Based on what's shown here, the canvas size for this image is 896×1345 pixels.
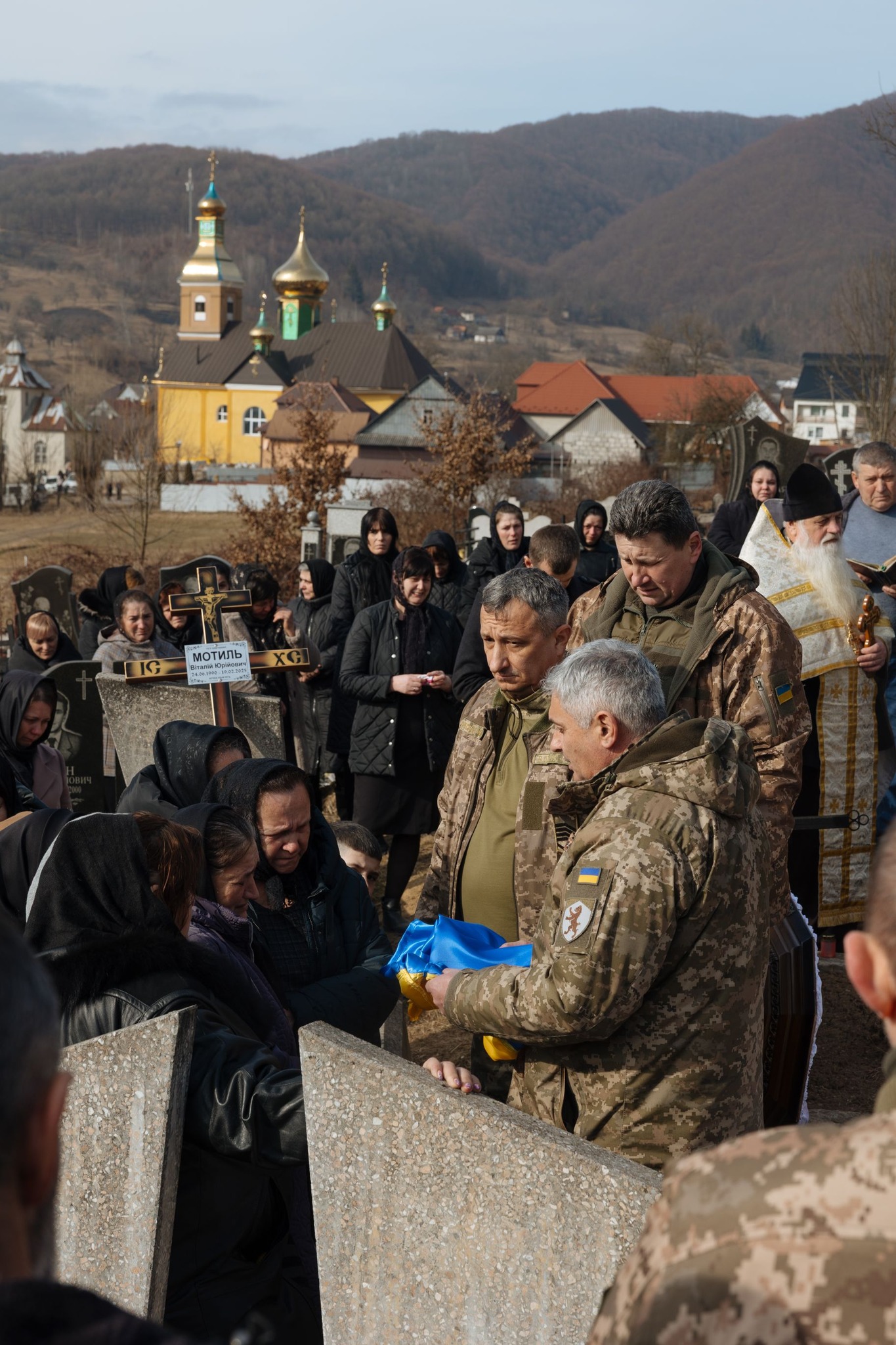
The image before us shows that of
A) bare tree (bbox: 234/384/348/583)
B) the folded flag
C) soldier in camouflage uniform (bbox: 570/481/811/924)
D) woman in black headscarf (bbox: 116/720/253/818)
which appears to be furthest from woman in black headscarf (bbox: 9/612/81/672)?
bare tree (bbox: 234/384/348/583)

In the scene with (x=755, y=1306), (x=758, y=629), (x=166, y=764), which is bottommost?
→ (x=166, y=764)

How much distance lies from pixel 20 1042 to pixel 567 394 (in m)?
83.7

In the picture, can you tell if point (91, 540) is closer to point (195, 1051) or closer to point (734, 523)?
point (734, 523)

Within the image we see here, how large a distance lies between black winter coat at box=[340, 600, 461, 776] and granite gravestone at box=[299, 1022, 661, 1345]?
3.79m

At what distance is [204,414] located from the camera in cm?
7625

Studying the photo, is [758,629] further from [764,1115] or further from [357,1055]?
[357,1055]

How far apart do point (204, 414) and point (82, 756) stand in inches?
2812

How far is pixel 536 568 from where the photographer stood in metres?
5.37

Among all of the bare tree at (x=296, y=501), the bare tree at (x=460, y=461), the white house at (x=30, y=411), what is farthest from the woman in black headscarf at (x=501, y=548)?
the white house at (x=30, y=411)

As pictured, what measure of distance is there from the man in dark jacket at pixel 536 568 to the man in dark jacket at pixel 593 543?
6.91 ft

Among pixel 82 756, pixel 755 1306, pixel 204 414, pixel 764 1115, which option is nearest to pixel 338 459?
pixel 82 756

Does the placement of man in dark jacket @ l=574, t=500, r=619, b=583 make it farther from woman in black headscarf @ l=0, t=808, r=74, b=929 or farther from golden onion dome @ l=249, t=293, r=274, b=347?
golden onion dome @ l=249, t=293, r=274, b=347

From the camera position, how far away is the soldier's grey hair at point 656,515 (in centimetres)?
362

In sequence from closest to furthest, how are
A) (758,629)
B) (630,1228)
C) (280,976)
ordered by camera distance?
(630,1228)
(280,976)
(758,629)
